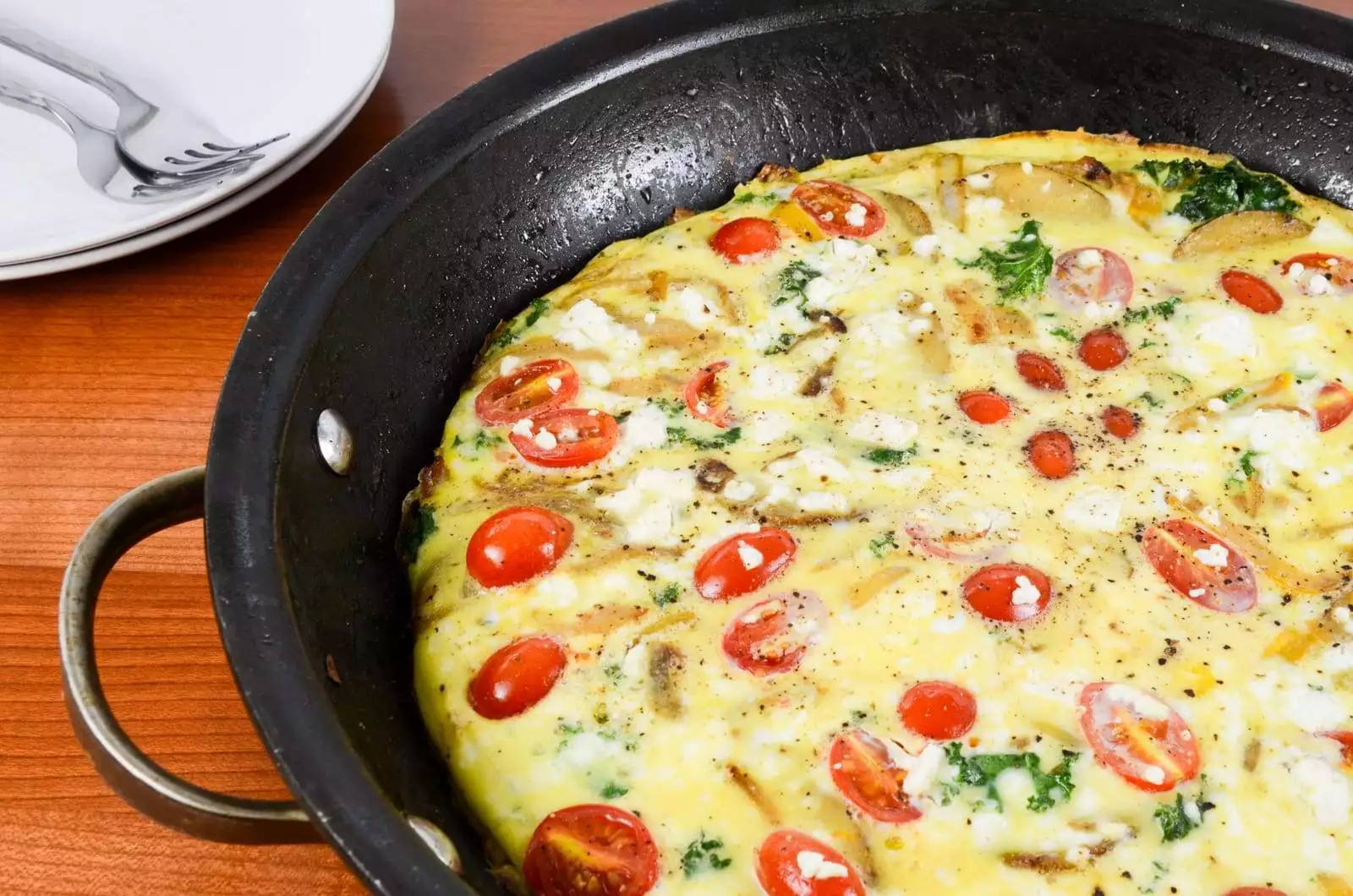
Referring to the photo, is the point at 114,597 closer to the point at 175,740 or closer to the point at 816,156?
the point at 175,740

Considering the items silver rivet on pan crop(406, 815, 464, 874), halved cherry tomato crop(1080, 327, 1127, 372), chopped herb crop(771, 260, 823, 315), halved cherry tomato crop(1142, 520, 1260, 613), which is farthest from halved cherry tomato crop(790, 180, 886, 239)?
silver rivet on pan crop(406, 815, 464, 874)

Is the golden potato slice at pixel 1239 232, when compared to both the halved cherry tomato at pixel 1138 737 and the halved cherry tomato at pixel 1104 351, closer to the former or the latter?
the halved cherry tomato at pixel 1104 351

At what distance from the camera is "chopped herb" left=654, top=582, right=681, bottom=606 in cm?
172

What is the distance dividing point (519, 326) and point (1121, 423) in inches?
40.9

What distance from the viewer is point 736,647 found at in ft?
5.43

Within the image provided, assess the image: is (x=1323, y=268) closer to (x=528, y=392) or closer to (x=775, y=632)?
(x=775, y=632)

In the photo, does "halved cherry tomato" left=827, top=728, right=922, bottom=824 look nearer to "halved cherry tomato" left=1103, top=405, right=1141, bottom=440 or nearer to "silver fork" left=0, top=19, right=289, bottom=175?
"halved cherry tomato" left=1103, top=405, right=1141, bottom=440

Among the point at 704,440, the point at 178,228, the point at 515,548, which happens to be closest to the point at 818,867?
the point at 515,548

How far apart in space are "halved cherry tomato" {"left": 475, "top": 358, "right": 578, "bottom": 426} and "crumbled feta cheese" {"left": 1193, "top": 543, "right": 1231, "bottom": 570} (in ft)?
3.28

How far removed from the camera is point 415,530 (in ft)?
6.17

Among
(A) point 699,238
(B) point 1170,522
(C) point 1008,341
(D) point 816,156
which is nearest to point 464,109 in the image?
(A) point 699,238

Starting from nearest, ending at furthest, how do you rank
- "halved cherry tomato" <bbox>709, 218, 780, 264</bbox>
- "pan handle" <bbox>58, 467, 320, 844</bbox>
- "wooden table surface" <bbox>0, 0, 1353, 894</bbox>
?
"pan handle" <bbox>58, 467, 320, 844</bbox>
"wooden table surface" <bbox>0, 0, 1353, 894</bbox>
"halved cherry tomato" <bbox>709, 218, 780, 264</bbox>

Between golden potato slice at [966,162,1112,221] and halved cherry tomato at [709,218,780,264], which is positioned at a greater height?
golden potato slice at [966,162,1112,221]

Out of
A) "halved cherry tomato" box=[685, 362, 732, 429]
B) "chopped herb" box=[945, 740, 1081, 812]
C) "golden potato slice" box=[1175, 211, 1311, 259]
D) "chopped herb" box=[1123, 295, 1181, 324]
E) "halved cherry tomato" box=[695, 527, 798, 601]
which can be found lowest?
"chopped herb" box=[945, 740, 1081, 812]
